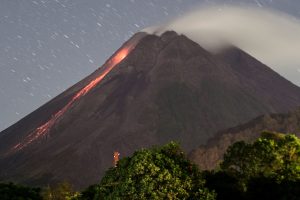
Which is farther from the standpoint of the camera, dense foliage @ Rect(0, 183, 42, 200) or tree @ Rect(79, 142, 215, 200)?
dense foliage @ Rect(0, 183, 42, 200)

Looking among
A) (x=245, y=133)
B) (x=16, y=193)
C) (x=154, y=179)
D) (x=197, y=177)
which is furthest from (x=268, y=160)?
(x=245, y=133)

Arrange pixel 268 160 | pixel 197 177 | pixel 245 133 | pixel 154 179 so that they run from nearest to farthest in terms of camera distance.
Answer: pixel 154 179 → pixel 197 177 → pixel 268 160 → pixel 245 133

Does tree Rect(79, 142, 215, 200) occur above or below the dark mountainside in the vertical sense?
below

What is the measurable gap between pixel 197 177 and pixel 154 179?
124 inches

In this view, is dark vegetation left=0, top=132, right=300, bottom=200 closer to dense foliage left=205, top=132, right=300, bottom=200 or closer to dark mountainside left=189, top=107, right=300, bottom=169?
dense foliage left=205, top=132, right=300, bottom=200

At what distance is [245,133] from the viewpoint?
177 m

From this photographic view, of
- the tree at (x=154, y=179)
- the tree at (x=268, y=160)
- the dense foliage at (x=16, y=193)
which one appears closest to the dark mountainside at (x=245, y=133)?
the dense foliage at (x=16, y=193)

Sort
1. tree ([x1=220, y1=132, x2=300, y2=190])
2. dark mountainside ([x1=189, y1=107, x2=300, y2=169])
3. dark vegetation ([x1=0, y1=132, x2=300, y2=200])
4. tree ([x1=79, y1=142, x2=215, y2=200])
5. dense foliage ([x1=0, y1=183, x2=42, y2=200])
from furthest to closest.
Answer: dark mountainside ([x1=189, y1=107, x2=300, y2=169]), dense foliage ([x1=0, y1=183, x2=42, y2=200]), tree ([x1=220, y1=132, x2=300, y2=190]), dark vegetation ([x1=0, y1=132, x2=300, y2=200]), tree ([x1=79, y1=142, x2=215, y2=200])

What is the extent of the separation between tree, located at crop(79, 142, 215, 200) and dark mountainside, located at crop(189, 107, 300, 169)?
134 m

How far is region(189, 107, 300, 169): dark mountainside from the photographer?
6501 inches

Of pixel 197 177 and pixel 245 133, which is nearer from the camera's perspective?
pixel 197 177

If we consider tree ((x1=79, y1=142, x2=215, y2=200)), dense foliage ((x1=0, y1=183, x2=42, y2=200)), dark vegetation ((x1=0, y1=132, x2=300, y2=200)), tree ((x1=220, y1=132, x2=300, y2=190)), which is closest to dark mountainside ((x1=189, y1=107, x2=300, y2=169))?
dense foliage ((x1=0, y1=183, x2=42, y2=200))

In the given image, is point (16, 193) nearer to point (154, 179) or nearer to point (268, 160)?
point (154, 179)

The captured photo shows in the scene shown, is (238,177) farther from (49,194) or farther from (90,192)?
(49,194)
